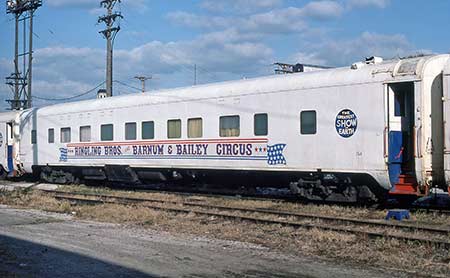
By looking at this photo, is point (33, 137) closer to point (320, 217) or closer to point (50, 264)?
point (320, 217)

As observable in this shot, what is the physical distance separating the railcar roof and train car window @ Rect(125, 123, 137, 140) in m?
0.69

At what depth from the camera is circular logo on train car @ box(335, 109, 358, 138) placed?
13.9 metres

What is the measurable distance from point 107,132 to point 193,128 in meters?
4.70

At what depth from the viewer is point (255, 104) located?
1606 cm

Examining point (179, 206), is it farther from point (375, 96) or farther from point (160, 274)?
point (160, 274)

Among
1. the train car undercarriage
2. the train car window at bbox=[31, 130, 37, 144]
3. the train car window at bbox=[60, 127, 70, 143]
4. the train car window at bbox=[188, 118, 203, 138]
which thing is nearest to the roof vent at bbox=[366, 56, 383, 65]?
the train car undercarriage

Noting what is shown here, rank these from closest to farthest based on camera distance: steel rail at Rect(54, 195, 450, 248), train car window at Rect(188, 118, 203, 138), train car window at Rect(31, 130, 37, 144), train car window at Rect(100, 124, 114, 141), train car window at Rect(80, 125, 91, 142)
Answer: steel rail at Rect(54, 195, 450, 248), train car window at Rect(188, 118, 203, 138), train car window at Rect(100, 124, 114, 141), train car window at Rect(80, 125, 91, 142), train car window at Rect(31, 130, 37, 144)

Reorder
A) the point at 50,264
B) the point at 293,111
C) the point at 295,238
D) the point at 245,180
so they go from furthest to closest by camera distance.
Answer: the point at 245,180, the point at 293,111, the point at 295,238, the point at 50,264

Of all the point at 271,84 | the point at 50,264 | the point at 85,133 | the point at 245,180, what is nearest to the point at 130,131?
the point at 85,133

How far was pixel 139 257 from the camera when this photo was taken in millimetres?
8617

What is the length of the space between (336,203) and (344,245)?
5.88 meters

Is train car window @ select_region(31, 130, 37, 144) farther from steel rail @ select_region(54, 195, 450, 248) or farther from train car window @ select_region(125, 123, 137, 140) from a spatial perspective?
steel rail @ select_region(54, 195, 450, 248)

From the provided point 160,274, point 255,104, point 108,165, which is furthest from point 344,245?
point 108,165

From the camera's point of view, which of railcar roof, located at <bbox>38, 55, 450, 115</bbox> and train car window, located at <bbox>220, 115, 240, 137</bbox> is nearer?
railcar roof, located at <bbox>38, 55, 450, 115</bbox>
